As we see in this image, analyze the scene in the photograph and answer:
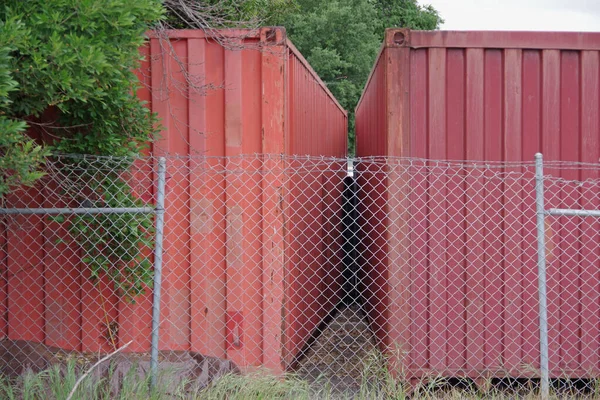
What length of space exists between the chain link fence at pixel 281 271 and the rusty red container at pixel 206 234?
0.01 meters

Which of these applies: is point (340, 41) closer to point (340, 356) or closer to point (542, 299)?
point (340, 356)

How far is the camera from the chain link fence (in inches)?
186

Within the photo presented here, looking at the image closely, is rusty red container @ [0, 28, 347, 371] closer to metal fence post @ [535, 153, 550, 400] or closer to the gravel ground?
the gravel ground

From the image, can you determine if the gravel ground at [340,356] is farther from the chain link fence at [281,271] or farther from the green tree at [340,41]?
the green tree at [340,41]

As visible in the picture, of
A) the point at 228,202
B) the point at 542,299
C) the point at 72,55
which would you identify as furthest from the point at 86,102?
the point at 542,299

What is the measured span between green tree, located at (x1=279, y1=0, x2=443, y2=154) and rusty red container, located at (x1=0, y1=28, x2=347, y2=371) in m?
20.0

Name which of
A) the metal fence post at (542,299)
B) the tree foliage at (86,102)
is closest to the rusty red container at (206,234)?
the tree foliage at (86,102)

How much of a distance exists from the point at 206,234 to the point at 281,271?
67 centimetres

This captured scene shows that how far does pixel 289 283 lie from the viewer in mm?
4898

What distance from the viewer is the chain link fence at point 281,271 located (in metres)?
4.73

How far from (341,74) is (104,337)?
2263 cm

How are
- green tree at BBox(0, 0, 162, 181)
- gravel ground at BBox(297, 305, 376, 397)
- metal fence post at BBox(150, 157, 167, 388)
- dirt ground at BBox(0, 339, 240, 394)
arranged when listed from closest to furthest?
1. green tree at BBox(0, 0, 162, 181)
2. metal fence post at BBox(150, 157, 167, 388)
3. dirt ground at BBox(0, 339, 240, 394)
4. gravel ground at BBox(297, 305, 376, 397)

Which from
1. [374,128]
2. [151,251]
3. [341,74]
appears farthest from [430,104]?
[341,74]

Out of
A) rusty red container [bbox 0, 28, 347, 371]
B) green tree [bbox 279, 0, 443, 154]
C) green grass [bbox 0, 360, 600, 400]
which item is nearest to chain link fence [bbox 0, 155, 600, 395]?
rusty red container [bbox 0, 28, 347, 371]
